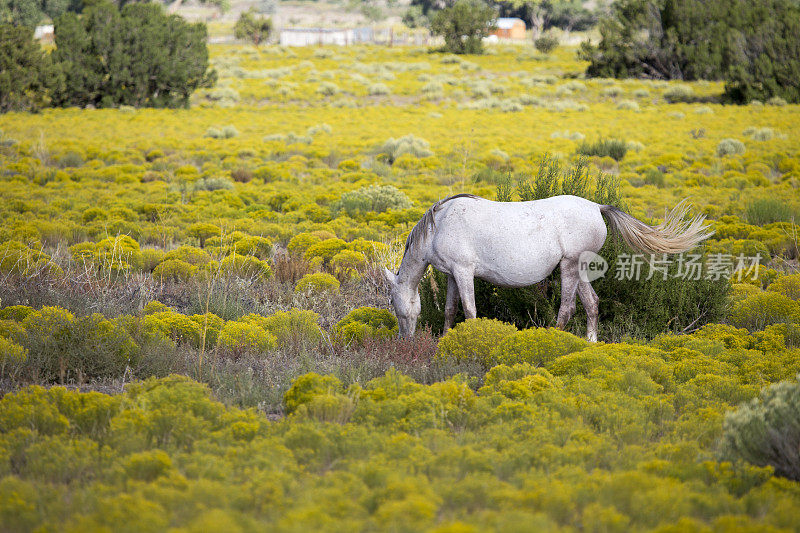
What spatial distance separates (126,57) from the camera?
31438 mm

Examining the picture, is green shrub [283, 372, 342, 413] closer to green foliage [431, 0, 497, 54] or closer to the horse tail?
the horse tail

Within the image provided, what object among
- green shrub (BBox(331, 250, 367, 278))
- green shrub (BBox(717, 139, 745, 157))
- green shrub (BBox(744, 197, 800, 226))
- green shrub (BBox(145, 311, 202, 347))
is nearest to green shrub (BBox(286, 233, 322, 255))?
green shrub (BBox(331, 250, 367, 278))

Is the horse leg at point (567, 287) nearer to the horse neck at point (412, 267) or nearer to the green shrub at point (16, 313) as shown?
the horse neck at point (412, 267)

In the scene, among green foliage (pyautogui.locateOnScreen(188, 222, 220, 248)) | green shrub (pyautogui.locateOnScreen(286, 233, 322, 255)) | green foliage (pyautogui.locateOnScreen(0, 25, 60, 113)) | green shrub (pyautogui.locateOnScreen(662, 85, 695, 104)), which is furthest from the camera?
green shrub (pyautogui.locateOnScreen(662, 85, 695, 104))

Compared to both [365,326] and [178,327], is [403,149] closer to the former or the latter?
[365,326]

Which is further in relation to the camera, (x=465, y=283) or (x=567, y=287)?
(x=567, y=287)

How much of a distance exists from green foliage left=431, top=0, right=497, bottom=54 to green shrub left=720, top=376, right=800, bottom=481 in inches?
2113

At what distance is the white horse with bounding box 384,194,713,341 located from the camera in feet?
19.9

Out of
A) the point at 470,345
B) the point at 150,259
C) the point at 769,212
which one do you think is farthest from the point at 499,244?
the point at 769,212

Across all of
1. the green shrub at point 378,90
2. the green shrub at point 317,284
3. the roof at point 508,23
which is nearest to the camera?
the green shrub at point 317,284

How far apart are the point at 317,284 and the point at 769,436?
5614 millimetres

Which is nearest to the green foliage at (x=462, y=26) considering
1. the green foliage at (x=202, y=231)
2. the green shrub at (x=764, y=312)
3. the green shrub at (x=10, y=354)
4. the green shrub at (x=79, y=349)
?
the green foliage at (x=202, y=231)

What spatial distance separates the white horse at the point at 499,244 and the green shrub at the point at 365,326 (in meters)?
0.55

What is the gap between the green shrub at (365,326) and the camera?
22.5 ft
